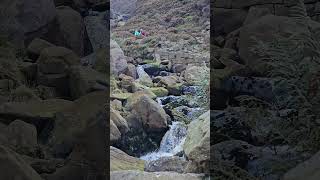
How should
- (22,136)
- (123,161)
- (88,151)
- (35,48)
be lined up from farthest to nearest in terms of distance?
1. (123,161)
2. (35,48)
3. (22,136)
4. (88,151)

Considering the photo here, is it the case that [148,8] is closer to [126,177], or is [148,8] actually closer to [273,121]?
[126,177]

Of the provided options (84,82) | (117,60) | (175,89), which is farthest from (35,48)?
(175,89)

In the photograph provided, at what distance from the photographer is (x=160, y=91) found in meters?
3.34

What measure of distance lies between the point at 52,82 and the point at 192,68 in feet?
3.20

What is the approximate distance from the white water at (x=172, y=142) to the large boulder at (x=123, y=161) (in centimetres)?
7

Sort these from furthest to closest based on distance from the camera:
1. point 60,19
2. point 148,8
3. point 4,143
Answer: point 148,8
point 60,19
point 4,143

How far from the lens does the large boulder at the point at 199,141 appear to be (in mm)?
2959

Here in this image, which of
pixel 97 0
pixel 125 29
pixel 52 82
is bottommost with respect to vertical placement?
→ pixel 52 82

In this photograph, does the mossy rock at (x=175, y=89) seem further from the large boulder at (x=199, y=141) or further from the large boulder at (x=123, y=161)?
the large boulder at (x=123, y=161)

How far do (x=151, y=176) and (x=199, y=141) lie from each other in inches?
15.5

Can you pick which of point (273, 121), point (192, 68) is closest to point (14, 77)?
point (192, 68)

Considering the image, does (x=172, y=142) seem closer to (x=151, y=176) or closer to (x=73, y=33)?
(x=151, y=176)

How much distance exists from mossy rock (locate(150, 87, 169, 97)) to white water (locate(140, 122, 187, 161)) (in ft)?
0.73

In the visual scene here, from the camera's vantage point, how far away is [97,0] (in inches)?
128
